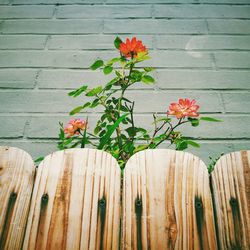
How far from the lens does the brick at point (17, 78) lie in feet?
5.15

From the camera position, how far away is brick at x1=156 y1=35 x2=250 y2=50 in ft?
5.55

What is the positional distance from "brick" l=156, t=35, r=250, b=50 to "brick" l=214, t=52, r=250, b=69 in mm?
48

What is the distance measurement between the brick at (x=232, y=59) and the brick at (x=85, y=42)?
1.44 feet

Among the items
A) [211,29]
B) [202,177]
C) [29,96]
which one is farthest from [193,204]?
[211,29]

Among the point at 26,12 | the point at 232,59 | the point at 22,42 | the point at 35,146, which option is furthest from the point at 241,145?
the point at 26,12

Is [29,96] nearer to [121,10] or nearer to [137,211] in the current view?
[121,10]

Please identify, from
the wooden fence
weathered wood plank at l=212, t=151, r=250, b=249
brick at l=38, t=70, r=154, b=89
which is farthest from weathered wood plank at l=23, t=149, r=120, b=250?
brick at l=38, t=70, r=154, b=89

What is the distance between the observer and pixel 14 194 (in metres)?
0.66

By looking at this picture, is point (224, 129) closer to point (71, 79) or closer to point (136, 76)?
point (136, 76)

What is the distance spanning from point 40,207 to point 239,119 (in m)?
1.19

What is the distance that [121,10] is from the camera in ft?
6.01

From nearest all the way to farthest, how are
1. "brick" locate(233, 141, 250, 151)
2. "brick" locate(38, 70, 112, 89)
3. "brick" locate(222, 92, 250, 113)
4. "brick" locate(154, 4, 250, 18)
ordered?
"brick" locate(233, 141, 250, 151)
"brick" locate(222, 92, 250, 113)
"brick" locate(38, 70, 112, 89)
"brick" locate(154, 4, 250, 18)

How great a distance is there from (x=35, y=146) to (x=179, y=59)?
3.32 ft

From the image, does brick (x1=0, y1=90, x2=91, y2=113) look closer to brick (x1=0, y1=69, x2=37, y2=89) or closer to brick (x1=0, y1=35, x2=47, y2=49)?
brick (x1=0, y1=69, x2=37, y2=89)
